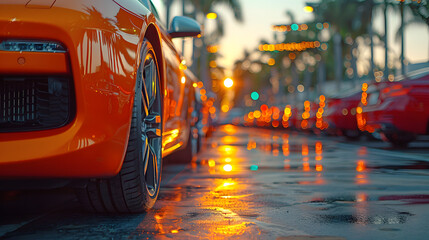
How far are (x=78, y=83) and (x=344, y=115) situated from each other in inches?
545

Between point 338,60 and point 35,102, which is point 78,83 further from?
point 338,60

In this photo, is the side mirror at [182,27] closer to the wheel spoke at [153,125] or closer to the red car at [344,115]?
the wheel spoke at [153,125]

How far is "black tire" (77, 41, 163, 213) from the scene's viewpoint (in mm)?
4008

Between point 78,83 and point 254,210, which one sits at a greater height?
point 78,83

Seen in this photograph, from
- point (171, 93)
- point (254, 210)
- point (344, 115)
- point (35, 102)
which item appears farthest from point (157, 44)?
point (344, 115)

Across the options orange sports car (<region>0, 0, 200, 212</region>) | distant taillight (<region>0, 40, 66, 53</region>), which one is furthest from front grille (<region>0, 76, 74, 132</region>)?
distant taillight (<region>0, 40, 66, 53</region>)

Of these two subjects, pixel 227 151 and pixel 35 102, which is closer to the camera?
pixel 35 102

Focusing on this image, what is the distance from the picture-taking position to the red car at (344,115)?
16656 millimetres

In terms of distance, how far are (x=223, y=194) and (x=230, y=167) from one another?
3.24 metres

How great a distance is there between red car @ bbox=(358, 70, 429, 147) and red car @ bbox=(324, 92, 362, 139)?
4086 millimetres

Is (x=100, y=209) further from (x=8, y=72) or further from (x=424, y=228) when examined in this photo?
(x=424, y=228)

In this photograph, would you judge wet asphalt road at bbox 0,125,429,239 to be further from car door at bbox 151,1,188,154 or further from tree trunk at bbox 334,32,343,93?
tree trunk at bbox 334,32,343,93

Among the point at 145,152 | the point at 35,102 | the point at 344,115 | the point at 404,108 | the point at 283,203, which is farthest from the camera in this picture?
the point at 344,115

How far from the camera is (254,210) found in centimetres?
460
